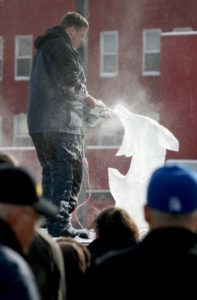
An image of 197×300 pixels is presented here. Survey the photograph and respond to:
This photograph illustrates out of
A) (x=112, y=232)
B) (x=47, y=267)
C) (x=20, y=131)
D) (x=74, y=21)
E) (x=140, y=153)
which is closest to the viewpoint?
(x=47, y=267)

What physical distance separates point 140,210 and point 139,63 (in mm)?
24366

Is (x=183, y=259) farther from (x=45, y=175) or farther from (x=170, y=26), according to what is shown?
(x=170, y=26)

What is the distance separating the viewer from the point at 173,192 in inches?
146

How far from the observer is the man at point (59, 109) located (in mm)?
7828

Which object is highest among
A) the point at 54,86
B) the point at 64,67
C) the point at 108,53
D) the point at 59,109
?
the point at 108,53

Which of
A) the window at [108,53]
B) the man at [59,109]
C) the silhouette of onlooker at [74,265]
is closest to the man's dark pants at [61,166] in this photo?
the man at [59,109]

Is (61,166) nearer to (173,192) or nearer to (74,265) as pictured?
(74,265)

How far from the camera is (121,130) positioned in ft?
107

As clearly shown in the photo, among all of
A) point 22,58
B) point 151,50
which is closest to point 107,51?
point 151,50

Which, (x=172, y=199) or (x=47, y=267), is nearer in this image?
(x=172, y=199)

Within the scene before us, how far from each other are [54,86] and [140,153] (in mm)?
1798

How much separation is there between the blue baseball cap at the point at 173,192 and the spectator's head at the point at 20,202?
0.39 metres

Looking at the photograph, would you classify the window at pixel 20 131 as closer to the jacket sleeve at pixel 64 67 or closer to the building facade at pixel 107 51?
the building facade at pixel 107 51

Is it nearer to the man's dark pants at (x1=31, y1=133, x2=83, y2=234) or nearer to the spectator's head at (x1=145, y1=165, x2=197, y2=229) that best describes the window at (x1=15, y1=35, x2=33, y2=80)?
the man's dark pants at (x1=31, y1=133, x2=83, y2=234)
